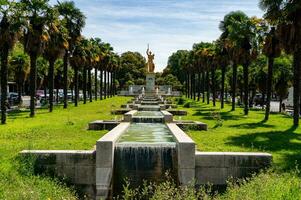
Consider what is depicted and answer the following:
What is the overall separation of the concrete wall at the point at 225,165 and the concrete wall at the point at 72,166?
140 inches

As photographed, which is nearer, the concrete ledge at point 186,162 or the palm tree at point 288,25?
the concrete ledge at point 186,162

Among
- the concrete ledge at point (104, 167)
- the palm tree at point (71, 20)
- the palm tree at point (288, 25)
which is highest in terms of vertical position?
the palm tree at point (71, 20)

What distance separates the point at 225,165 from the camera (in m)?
15.9

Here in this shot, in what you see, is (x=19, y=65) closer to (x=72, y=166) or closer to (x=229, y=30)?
(x=229, y=30)

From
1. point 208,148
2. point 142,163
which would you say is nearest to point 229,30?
point 208,148

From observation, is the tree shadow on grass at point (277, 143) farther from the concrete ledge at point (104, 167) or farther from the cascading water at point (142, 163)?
the concrete ledge at point (104, 167)

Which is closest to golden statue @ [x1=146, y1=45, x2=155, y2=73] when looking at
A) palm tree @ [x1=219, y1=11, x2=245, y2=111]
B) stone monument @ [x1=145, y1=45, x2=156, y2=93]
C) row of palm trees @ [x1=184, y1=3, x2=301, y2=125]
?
stone monument @ [x1=145, y1=45, x2=156, y2=93]

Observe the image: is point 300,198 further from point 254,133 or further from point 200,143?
point 254,133

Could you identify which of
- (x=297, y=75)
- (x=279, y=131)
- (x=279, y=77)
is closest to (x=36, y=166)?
(x=279, y=131)

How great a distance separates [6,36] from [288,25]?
16.8 metres

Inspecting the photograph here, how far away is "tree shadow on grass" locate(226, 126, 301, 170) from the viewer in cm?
1748

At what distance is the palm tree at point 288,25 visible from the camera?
27141mm

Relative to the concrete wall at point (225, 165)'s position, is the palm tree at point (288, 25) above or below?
above

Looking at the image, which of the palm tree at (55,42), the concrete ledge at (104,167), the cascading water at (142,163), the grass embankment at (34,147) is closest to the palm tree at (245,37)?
the palm tree at (55,42)
